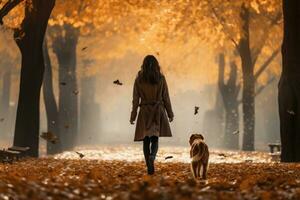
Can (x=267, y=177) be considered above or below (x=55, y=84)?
below

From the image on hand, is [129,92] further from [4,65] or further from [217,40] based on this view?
[217,40]

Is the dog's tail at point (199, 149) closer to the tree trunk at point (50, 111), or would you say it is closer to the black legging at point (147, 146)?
the black legging at point (147, 146)

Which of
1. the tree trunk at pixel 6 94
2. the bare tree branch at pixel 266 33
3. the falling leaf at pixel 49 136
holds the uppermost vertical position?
the bare tree branch at pixel 266 33

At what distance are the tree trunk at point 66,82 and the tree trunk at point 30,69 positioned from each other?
10151mm

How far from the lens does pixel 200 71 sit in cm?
4100

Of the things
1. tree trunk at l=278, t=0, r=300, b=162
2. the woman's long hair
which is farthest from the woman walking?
tree trunk at l=278, t=0, r=300, b=162

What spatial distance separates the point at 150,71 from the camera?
11.2 m

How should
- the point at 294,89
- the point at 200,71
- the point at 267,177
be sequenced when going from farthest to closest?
the point at 200,71
the point at 294,89
the point at 267,177

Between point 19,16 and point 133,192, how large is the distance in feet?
48.6

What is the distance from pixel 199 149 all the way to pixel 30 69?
10.00 meters

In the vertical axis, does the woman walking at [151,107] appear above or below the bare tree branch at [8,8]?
below

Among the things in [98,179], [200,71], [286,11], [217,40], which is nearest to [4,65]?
[200,71]

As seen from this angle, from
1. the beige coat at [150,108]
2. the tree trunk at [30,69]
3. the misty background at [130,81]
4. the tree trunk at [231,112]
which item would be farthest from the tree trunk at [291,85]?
the misty background at [130,81]

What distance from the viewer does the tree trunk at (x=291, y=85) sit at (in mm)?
16406
